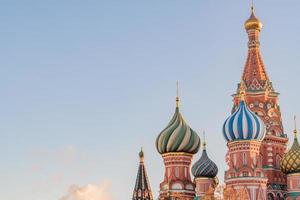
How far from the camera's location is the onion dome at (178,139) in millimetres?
42000

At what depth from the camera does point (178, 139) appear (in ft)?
138

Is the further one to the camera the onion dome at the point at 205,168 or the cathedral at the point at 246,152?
the onion dome at the point at 205,168

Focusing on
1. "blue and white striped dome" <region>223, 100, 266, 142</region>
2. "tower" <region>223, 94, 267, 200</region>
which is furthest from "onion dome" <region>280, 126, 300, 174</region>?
"blue and white striped dome" <region>223, 100, 266, 142</region>

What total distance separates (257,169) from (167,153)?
279 inches

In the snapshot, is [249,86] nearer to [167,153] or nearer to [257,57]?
[257,57]

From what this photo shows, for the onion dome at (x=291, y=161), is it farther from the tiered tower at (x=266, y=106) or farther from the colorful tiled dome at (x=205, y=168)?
the colorful tiled dome at (x=205, y=168)

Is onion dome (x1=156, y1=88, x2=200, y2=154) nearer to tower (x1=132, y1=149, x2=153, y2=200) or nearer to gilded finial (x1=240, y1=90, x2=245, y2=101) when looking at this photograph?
tower (x1=132, y1=149, x2=153, y2=200)

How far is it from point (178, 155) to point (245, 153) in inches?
236

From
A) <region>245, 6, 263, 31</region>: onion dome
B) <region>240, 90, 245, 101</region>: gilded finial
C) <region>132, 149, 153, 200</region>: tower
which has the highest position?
<region>245, 6, 263, 31</region>: onion dome

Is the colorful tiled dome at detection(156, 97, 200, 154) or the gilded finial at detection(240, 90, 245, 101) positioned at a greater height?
the gilded finial at detection(240, 90, 245, 101)

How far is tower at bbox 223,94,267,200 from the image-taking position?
36.5 meters

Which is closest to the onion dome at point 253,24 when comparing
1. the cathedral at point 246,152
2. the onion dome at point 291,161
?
the cathedral at point 246,152

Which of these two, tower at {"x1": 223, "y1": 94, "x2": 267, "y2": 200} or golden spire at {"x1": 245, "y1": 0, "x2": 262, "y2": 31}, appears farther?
golden spire at {"x1": 245, "y1": 0, "x2": 262, "y2": 31}

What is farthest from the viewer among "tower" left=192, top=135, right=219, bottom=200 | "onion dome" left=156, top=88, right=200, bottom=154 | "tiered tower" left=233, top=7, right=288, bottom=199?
"onion dome" left=156, top=88, right=200, bottom=154
